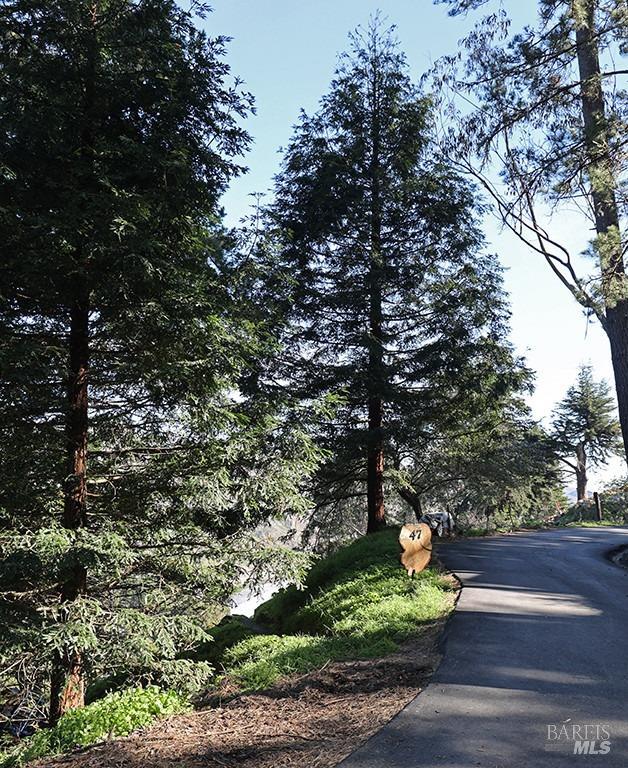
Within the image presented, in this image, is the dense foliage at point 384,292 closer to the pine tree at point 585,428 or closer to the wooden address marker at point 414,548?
the wooden address marker at point 414,548

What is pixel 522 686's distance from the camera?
483cm

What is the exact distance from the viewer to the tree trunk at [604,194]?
32.2 feet

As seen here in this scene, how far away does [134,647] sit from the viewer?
5883mm

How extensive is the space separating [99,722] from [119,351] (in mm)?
3996

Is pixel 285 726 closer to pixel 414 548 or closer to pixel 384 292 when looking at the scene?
pixel 414 548

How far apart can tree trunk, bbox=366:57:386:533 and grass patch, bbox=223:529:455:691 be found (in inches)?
76.0

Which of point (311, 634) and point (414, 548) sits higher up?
point (414, 548)

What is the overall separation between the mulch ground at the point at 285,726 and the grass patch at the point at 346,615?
0.60 metres

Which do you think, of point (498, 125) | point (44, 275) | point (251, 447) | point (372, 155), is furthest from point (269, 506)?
point (372, 155)

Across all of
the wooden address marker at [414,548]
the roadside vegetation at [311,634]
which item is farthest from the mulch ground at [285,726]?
the wooden address marker at [414,548]

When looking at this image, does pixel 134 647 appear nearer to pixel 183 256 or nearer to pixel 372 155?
pixel 183 256

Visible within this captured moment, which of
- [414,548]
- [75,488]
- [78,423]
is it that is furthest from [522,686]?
[78,423]
